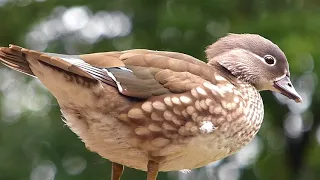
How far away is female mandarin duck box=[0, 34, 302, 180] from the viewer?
8.10ft

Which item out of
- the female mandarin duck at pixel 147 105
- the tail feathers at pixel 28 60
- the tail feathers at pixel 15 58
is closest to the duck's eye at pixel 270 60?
the female mandarin duck at pixel 147 105

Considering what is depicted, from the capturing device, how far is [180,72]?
2.60m

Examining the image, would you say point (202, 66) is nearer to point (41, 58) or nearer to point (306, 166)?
point (41, 58)

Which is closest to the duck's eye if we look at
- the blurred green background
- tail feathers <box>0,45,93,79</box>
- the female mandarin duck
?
the female mandarin duck

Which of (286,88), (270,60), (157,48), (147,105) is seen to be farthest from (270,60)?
(157,48)

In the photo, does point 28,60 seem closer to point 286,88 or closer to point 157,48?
point 286,88

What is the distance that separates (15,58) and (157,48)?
178 inches

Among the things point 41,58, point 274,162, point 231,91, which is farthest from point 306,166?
point 41,58

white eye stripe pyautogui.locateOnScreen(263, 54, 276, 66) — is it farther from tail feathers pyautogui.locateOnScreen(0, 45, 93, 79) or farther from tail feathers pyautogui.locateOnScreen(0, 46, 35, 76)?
tail feathers pyautogui.locateOnScreen(0, 46, 35, 76)

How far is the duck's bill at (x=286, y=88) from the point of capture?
2816 mm

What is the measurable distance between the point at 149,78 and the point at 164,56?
0.48 ft

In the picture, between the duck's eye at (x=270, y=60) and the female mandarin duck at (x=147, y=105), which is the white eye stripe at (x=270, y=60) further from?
the female mandarin duck at (x=147, y=105)

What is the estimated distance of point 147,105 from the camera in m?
2.53

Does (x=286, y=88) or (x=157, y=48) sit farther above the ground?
(x=286, y=88)
